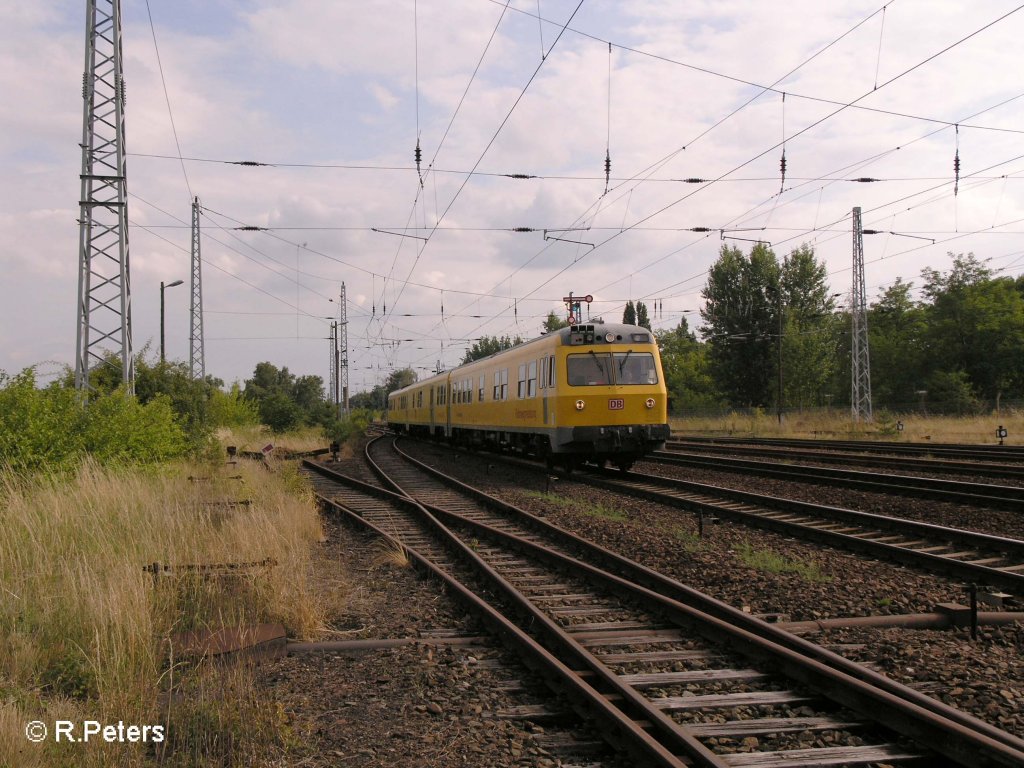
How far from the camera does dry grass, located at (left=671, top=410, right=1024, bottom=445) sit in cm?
2927

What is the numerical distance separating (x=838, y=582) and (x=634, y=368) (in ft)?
33.7

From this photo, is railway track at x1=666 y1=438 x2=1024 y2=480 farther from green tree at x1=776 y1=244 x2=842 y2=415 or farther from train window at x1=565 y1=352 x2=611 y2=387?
green tree at x1=776 y1=244 x2=842 y2=415

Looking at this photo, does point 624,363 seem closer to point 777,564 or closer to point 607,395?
point 607,395

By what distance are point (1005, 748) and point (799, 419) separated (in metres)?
40.2

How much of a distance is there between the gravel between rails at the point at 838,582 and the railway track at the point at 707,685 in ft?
1.59

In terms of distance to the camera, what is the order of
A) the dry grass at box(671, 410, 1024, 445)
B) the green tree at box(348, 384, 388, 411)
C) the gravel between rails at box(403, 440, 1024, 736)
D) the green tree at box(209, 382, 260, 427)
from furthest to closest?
1. the green tree at box(348, 384, 388, 411)
2. the green tree at box(209, 382, 260, 427)
3. the dry grass at box(671, 410, 1024, 445)
4. the gravel between rails at box(403, 440, 1024, 736)

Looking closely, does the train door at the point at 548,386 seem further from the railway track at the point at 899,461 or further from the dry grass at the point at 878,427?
the dry grass at the point at 878,427

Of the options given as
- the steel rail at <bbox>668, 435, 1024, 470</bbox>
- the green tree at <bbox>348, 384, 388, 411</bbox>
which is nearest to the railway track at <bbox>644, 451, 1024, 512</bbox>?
the steel rail at <bbox>668, 435, 1024, 470</bbox>

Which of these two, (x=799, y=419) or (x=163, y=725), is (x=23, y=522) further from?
(x=799, y=419)

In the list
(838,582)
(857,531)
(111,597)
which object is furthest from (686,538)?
(111,597)

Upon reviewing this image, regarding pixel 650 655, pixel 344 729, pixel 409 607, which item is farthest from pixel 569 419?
pixel 344 729

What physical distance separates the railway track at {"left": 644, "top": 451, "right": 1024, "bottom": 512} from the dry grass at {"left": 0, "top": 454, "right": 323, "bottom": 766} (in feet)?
30.6

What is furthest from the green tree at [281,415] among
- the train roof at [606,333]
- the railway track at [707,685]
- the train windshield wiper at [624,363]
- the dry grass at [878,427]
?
the railway track at [707,685]

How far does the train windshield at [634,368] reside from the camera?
17.2 m
